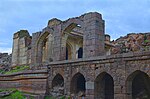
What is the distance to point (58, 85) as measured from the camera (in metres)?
14.2

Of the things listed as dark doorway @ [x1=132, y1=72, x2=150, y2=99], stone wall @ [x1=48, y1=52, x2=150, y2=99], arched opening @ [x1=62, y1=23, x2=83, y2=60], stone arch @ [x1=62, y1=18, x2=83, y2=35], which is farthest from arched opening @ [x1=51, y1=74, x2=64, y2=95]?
arched opening @ [x1=62, y1=23, x2=83, y2=60]

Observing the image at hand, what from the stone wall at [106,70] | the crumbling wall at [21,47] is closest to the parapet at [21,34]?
the crumbling wall at [21,47]

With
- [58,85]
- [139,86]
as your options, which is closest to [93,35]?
[139,86]

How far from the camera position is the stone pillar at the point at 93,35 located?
41.8ft

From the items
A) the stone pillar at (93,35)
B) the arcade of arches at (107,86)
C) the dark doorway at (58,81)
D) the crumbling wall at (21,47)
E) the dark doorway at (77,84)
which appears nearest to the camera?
the arcade of arches at (107,86)

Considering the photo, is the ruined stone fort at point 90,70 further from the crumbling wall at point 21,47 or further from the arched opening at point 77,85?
the crumbling wall at point 21,47

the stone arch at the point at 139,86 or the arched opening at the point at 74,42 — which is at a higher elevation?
the arched opening at the point at 74,42

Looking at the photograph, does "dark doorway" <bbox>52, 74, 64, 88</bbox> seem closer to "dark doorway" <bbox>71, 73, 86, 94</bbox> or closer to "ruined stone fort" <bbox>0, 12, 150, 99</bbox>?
"ruined stone fort" <bbox>0, 12, 150, 99</bbox>

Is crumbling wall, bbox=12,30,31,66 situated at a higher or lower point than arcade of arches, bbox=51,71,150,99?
higher

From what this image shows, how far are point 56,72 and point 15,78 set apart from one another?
3916 mm

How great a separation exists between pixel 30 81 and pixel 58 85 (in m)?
1.99

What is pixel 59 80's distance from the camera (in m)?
14.5

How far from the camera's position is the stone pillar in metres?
12.8

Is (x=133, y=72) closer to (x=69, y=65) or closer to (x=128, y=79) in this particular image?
(x=128, y=79)
